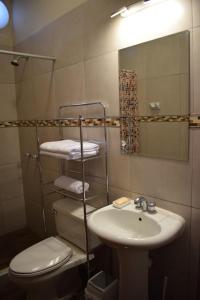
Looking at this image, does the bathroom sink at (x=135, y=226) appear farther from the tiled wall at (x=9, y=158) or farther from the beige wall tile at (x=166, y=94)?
the tiled wall at (x=9, y=158)

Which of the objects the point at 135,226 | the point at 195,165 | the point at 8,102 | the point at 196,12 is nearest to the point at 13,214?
the point at 8,102

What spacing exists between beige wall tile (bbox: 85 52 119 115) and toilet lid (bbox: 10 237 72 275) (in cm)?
104

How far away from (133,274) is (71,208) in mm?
703

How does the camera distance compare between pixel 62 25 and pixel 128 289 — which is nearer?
pixel 128 289

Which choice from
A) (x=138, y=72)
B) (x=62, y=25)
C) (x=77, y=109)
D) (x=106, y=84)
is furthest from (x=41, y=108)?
(x=138, y=72)

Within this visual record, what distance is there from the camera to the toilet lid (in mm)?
1604

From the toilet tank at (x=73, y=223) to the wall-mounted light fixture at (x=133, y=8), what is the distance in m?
1.32

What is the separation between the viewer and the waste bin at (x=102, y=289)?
153cm

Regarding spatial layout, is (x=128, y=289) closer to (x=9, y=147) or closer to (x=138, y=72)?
(x=138, y=72)

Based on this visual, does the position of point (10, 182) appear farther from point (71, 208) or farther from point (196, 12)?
point (196, 12)

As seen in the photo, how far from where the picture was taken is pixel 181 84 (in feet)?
4.30

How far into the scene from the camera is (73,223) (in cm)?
184

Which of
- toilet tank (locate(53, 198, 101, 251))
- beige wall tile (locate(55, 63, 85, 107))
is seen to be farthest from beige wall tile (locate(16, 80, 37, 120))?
toilet tank (locate(53, 198, 101, 251))

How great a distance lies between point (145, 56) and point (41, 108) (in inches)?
50.1
